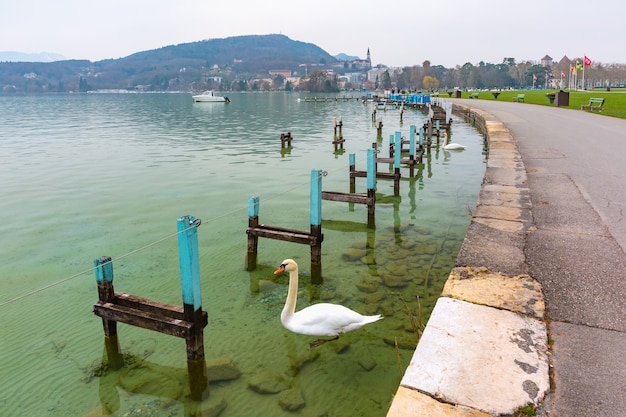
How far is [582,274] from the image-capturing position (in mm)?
5625

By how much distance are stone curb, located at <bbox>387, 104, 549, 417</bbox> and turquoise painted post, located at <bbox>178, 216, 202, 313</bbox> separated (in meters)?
2.57

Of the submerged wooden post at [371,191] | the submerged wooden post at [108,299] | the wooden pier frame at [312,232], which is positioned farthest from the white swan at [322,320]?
the submerged wooden post at [371,191]

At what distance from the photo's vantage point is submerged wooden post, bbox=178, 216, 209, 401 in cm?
521

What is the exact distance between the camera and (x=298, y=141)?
103 ft

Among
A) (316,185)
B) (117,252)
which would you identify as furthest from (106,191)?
(316,185)

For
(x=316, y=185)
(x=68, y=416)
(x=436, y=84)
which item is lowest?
(x=68, y=416)

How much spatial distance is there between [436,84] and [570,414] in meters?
209

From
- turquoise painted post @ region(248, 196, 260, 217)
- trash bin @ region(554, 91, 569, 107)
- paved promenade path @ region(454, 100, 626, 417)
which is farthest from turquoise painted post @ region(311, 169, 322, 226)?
trash bin @ region(554, 91, 569, 107)

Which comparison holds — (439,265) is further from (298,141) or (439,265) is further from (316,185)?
(298,141)

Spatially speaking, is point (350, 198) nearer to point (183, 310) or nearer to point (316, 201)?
point (316, 201)

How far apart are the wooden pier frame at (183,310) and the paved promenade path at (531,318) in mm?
2585

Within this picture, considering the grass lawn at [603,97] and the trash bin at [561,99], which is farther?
the trash bin at [561,99]

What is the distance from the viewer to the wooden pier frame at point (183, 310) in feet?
17.1

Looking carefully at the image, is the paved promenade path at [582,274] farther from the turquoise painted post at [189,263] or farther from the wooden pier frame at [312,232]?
the turquoise painted post at [189,263]
